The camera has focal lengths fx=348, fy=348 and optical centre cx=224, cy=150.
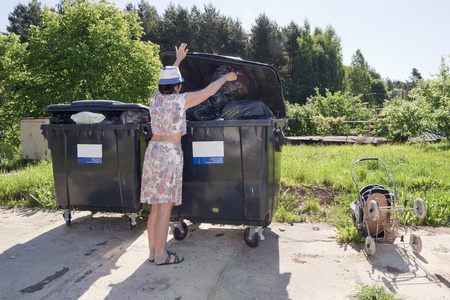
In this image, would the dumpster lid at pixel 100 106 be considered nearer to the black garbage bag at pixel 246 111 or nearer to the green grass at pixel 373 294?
the black garbage bag at pixel 246 111

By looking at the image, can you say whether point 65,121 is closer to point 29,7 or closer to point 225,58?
point 225,58

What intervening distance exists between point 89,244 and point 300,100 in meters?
45.0

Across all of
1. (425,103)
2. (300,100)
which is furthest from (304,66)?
(425,103)

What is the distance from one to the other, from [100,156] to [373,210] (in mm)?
2879

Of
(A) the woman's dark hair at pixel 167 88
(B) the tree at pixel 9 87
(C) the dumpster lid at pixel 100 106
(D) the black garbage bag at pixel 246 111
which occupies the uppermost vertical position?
(B) the tree at pixel 9 87

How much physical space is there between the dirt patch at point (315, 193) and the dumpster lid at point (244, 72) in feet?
4.19

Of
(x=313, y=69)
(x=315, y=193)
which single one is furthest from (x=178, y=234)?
(x=313, y=69)

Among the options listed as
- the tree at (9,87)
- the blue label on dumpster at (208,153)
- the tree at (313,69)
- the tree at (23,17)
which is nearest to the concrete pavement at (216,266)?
the blue label on dumpster at (208,153)

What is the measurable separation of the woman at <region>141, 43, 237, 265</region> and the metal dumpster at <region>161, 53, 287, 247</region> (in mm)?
351

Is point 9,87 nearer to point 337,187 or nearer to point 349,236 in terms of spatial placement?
point 337,187

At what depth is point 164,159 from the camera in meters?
3.09

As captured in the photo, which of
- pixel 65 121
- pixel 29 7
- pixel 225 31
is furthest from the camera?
pixel 225 31

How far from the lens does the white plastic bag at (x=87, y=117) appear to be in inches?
152

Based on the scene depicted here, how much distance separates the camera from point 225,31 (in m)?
42.8
